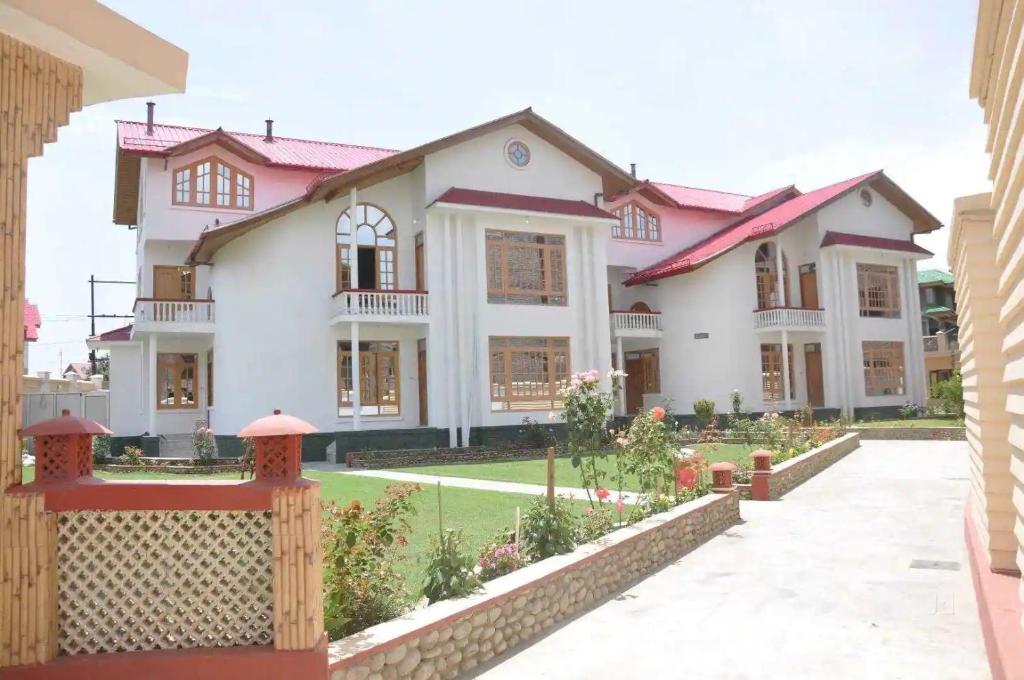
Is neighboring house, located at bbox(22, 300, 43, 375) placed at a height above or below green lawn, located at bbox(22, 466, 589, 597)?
above

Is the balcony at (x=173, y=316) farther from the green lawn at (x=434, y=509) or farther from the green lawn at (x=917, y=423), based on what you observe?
the green lawn at (x=917, y=423)

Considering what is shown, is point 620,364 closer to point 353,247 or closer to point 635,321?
point 635,321

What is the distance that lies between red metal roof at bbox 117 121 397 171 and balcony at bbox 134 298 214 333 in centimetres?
403

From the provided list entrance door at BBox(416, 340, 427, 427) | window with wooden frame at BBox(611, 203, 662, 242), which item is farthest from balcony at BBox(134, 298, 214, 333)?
window with wooden frame at BBox(611, 203, 662, 242)

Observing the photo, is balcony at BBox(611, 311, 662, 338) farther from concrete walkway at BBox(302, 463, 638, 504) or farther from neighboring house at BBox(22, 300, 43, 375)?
neighboring house at BBox(22, 300, 43, 375)

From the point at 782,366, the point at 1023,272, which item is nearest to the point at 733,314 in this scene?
the point at 782,366

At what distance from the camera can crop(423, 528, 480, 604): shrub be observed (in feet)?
18.9

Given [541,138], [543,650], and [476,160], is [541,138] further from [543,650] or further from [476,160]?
[543,650]

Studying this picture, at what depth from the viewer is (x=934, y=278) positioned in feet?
153

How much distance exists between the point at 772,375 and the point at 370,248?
15.0m

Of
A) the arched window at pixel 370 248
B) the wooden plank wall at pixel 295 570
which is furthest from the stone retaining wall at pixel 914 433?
the wooden plank wall at pixel 295 570

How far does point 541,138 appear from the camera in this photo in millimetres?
22672

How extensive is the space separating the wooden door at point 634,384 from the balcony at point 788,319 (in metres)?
4.55

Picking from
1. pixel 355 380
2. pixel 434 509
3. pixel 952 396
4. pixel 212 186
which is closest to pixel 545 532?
pixel 434 509
